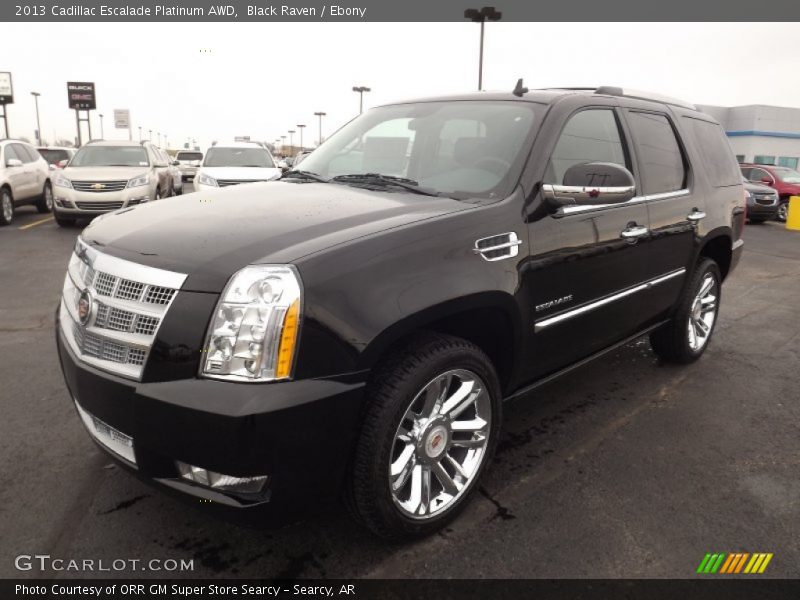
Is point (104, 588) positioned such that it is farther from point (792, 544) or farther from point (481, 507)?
point (792, 544)

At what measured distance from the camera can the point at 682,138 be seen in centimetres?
421

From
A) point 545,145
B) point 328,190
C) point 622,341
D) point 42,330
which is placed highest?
point 545,145

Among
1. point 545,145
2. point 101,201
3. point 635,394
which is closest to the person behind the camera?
point 545,145

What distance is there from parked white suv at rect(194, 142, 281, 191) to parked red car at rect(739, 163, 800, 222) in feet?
43.3

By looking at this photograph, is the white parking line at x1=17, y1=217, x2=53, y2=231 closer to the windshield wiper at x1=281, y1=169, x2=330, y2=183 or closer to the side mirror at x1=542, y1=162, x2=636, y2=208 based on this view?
the windshield wiper at x1=281, y1=169, x2=330, y2=183

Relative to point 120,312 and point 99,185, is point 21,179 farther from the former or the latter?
point 120,312

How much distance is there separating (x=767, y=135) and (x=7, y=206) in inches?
1937

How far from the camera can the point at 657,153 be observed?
3920 millimetres

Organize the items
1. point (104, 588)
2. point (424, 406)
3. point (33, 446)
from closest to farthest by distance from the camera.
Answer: point (104, 588) → point (424, 406) → point (33, 446)

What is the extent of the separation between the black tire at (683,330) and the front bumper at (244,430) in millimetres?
3041

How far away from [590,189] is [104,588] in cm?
258

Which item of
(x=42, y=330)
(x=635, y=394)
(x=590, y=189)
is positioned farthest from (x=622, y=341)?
(x=42, y=330)

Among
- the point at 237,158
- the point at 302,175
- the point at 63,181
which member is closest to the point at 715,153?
the point at 302,175
